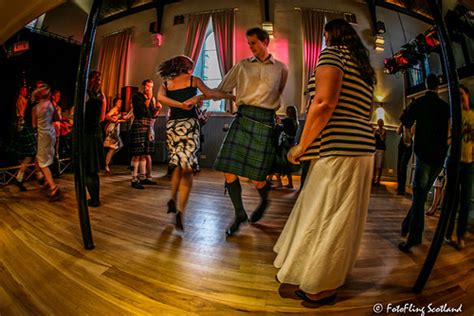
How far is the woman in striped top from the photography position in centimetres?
45

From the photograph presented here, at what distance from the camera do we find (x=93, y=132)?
1168 mm

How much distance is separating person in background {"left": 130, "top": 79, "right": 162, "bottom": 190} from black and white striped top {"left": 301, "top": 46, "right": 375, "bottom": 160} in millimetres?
1518

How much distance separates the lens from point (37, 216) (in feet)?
3.09

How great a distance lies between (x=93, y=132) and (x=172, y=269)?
40.4 inches

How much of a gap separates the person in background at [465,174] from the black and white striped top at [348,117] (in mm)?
625

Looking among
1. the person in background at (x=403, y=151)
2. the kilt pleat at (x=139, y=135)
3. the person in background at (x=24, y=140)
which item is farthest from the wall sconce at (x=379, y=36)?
the person in background at (x=24, y=140)

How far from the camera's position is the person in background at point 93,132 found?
112 cm

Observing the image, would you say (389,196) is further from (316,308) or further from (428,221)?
(316,308)

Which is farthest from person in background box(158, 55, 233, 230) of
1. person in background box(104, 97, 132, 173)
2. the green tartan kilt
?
person in background box(104, 97, 132, 173)

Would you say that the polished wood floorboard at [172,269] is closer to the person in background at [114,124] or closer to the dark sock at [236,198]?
the dark sock at [236,198]

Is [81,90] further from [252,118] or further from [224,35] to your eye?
[224,35]

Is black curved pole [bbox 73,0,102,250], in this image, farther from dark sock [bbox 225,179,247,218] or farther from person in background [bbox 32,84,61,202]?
person in background [bbox 32,84,61,202]

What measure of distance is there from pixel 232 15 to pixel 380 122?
3.86 feet

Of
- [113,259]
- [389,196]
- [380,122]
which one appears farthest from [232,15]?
[389,196]
